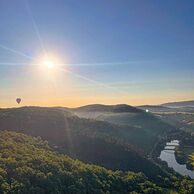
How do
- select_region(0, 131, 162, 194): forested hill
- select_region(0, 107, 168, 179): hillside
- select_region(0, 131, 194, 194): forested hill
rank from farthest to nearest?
select_region(0, 107, 168, 179): hillside → select_region(0, 131, 194, 194): forested hill → select_region(0, 131, 162, 194): forested hill

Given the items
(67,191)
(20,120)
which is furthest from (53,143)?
(67,191)

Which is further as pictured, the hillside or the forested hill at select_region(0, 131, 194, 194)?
the hillside

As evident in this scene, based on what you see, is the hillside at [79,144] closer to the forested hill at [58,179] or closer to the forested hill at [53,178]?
the forested hill at [58,179]

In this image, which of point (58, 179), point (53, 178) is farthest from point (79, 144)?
point (53, 178)

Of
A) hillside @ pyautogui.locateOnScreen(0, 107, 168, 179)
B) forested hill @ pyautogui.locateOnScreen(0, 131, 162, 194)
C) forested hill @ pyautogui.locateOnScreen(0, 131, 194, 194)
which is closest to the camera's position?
forested hill @ pyautogui.locateOnScreen(0, 131, 162, 194)

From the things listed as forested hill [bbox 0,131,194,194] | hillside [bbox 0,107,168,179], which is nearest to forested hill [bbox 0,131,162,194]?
forested hill [bbox 0,131,194,194]

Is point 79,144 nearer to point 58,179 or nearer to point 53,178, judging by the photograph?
point 58,179

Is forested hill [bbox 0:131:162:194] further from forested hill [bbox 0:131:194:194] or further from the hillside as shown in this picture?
the hillside

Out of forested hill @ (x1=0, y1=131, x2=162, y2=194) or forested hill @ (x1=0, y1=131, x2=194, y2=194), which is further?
forested hill @ (x1=0, y1=131, x2=194, y2=194)

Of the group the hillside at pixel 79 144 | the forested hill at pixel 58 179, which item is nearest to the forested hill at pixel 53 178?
the forested hill at pixel 58 179
